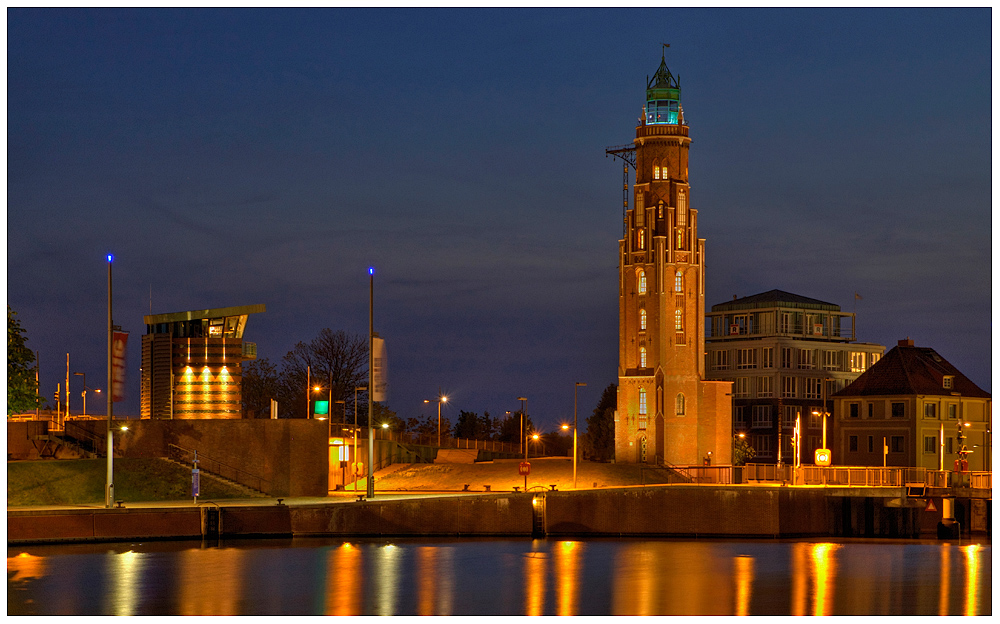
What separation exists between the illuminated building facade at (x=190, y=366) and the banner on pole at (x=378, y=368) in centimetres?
871

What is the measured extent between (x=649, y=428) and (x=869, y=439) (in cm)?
1844

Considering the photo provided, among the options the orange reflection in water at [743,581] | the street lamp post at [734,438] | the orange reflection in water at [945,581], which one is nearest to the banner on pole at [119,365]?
the orange reflection in water at [743,581]

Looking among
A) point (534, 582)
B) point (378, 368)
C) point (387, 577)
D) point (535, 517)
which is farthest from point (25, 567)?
point (378, 368)

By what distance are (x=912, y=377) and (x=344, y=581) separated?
242ft

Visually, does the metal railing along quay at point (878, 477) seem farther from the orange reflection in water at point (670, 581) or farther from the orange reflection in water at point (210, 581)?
the orange reflection in water at point (210, 581)

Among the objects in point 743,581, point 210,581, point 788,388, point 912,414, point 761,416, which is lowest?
point 743,581

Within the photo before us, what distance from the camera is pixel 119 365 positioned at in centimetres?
Result: 5878

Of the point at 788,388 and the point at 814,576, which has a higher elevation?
the point at 788,388

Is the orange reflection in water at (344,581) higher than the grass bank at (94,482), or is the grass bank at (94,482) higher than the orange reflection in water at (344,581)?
the grass bank at (94,482)

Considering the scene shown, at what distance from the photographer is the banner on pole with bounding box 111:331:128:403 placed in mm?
58438

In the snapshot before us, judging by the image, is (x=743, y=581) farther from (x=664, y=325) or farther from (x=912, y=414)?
(x=664, y=325)

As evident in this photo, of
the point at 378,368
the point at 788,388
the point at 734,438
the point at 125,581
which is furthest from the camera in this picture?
the point at 788,388

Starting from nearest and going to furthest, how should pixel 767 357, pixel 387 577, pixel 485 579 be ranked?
pixel 387 577 → pixel 485 579 → pixel 767 357

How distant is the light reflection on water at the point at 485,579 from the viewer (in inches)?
1485
